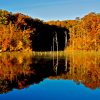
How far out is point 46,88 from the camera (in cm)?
1577

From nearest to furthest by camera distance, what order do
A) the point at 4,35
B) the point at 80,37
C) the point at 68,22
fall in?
the point at 4,35
the point at 80,37
the point at 68,22

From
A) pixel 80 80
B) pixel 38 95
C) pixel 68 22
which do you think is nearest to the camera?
pixel 38 95

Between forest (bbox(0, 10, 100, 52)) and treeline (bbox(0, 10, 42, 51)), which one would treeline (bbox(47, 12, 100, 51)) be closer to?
forest (bbox(0, 10, 100, 52))

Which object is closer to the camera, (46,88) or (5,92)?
(5,92)

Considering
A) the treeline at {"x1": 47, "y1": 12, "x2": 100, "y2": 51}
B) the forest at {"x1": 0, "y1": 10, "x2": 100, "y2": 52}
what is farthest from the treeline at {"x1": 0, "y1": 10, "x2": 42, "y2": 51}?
the treeline at {"x1": 47, "y1": 12, "x2": 100, "y2": 51}

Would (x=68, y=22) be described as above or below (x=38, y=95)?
above

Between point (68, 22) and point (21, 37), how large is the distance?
3036 cm

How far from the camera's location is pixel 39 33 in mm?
91812

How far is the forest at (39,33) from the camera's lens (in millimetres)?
76750

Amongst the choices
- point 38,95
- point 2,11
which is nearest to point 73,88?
point 38,95

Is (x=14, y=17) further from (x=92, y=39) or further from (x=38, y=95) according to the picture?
(x=38, y=95)

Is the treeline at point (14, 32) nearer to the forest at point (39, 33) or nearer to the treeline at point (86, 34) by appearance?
the forest at point (39, 33)

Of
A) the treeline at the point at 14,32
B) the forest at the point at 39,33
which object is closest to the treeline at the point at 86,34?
the forest at the point at 39,33

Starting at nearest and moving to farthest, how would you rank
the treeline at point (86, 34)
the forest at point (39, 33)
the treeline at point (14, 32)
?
the treeline at point (14, 32), the forest at point (39, 33), the treeline at point (86, 34)
